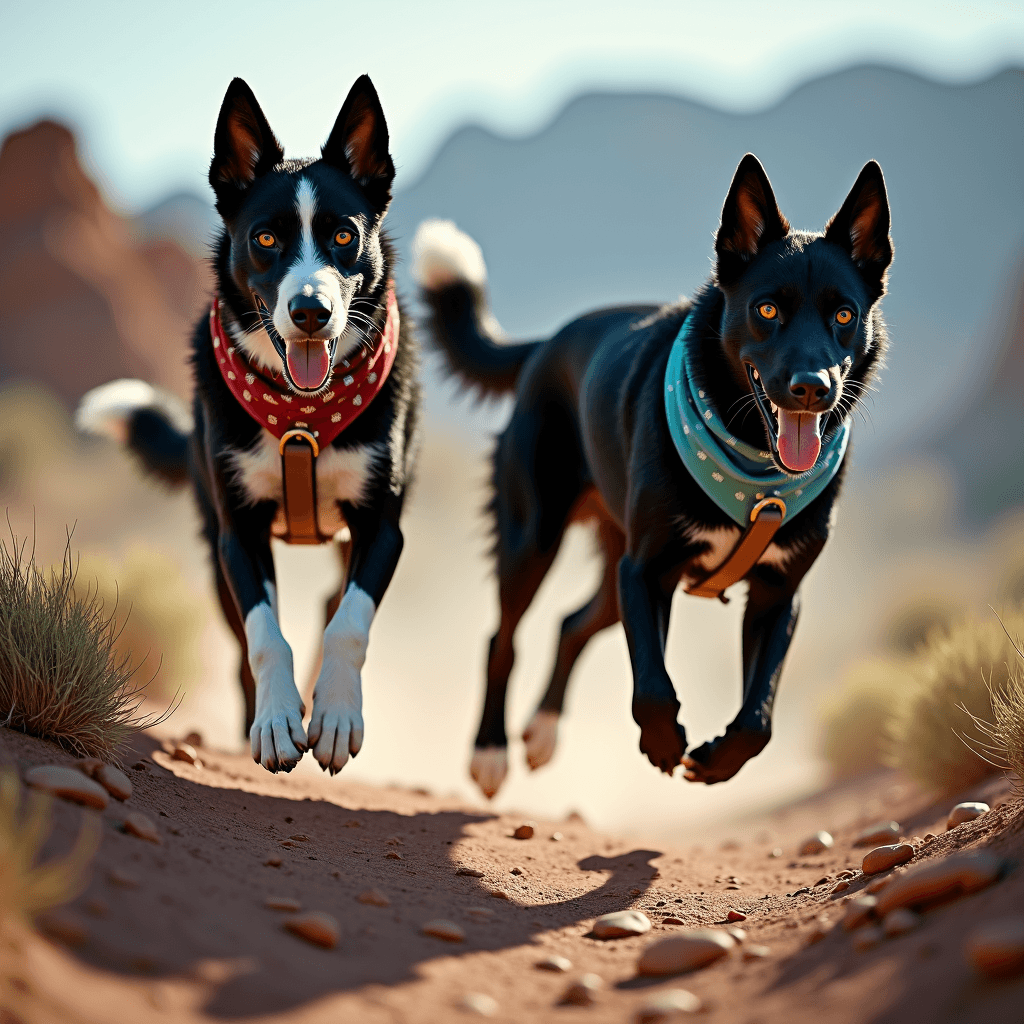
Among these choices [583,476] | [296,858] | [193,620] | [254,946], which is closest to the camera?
[254,946]

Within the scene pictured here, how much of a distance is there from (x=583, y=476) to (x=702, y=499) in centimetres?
124

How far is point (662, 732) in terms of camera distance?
10.7 ft

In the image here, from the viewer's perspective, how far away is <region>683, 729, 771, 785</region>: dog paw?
3273mm

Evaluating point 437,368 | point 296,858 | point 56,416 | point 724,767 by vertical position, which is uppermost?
point 56,416

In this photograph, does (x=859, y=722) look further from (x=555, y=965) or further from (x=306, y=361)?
(x=555, y=965)

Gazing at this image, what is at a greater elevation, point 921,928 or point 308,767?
point 308,767

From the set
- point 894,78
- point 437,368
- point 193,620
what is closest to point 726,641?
point 193,620

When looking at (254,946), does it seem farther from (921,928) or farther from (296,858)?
(921,928)

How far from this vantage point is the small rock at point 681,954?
87.5 inches

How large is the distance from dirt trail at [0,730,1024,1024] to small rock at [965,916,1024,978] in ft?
0.09

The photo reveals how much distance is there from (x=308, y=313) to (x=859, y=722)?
6660mm

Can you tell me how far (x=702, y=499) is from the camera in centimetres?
354

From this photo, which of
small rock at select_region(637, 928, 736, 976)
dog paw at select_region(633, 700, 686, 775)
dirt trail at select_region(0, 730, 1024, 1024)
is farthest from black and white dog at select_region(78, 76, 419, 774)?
small rock at select_region(637, 928, 736, 976)

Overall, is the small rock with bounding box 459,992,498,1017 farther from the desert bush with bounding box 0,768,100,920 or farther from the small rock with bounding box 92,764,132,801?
the small rock with bounding box 92,764,132,801
